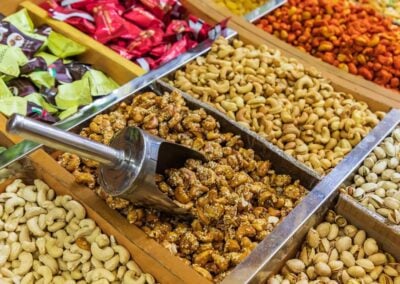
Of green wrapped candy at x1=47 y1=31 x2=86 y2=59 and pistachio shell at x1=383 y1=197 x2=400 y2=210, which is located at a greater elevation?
pistachio shell at x1=383 y1=197 x2=400 y2=210

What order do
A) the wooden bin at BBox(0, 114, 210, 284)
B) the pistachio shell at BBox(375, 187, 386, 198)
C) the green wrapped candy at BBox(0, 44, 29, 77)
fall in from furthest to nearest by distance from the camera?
the green wrapped candy at BBox(0, 44, 29, 77)
the pistachio shell at BBox(375, 187, 386, 198)
the wooden bin at BBox(0, 114, 210, 284)

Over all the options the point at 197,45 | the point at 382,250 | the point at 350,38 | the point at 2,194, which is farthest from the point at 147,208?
the point at 350,38

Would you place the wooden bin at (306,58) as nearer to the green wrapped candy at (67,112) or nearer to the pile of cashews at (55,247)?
the green wrapped candy at (67,112)

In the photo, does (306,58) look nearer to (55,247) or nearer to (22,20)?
(22,20)

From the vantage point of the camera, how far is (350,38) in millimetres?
2295

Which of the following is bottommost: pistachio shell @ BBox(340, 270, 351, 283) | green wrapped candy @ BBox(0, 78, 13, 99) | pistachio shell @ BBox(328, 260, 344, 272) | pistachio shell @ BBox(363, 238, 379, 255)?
green wrapped candy @ BBox(0, 78, 13, 99)

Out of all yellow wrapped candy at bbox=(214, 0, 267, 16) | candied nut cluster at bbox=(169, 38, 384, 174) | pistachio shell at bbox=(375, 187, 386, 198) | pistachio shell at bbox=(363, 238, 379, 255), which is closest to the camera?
pistachio shell at bbox=(363, 238, 379, 255)

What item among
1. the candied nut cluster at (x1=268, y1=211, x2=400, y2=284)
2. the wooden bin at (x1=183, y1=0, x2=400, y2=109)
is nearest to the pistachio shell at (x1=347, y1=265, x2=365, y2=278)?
the candied nut cluster at (x1=268, y1=211, x2=400, y2=284)

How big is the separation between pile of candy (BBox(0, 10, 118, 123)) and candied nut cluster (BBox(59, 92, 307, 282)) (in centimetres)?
19

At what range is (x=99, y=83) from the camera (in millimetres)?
1970

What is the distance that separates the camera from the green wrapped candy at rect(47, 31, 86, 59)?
6.86 ft

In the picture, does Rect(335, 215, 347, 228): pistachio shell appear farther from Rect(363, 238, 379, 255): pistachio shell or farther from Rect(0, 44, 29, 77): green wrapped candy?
Rect(0, 44, 29, 77): green wrapped candy

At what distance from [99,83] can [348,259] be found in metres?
1.07

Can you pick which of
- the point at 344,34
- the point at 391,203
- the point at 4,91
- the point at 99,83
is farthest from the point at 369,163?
the point at 4,91
